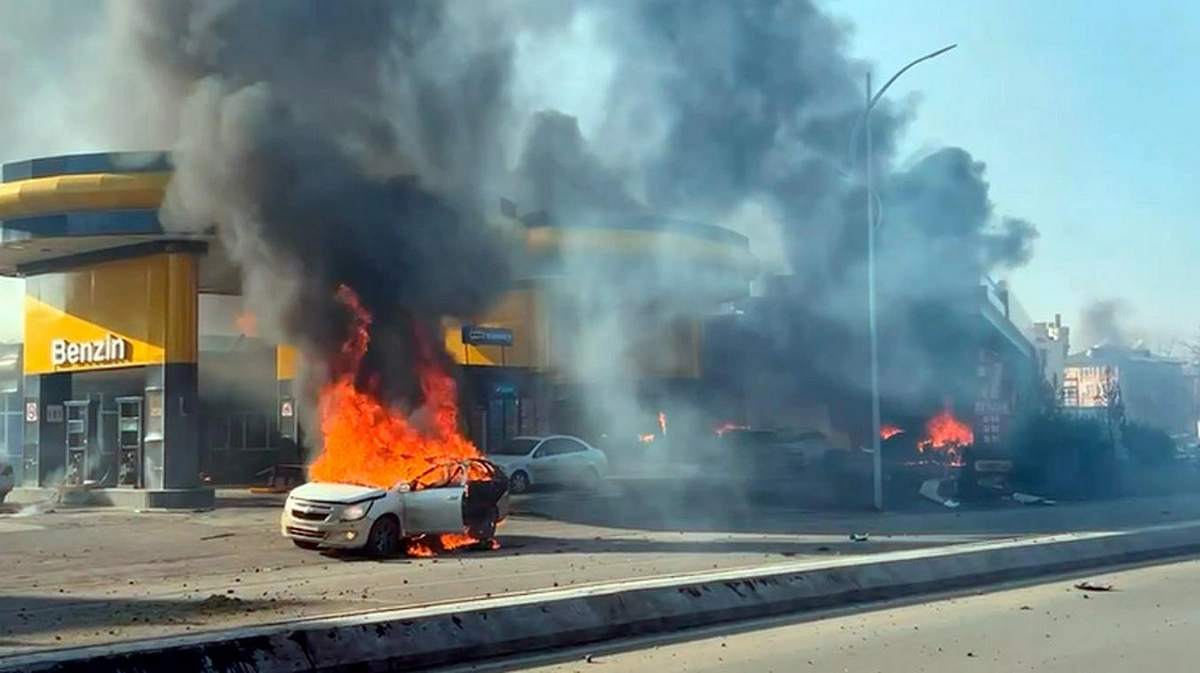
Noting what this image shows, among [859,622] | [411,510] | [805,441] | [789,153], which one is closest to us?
[859,622]

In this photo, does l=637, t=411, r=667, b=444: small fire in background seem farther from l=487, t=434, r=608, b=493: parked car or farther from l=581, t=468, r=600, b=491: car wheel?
l=581, t=468, r=600, b=491: car wheel

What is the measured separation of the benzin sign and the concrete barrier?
54.7 ft

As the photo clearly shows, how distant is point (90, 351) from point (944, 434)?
22.1 m

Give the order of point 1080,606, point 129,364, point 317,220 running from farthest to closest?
point 129,364 → point 317,220 → point 1080,606

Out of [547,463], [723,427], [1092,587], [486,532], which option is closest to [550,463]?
[547,463]

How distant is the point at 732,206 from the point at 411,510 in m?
14.6

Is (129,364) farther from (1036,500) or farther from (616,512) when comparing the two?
(1036,500)

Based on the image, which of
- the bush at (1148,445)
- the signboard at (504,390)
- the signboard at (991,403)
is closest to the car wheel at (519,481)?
the signboard at (504,390)

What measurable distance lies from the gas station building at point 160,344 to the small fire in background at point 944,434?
256 inches

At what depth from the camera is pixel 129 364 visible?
23688 millimetres

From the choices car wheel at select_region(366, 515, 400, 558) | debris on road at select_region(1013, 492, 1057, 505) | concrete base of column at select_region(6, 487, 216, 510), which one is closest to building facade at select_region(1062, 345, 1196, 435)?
debris on road at select_region(1013, 492, 1057, 505)

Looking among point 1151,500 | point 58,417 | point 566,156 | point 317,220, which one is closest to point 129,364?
point 58,417

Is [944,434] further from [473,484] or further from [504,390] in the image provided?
[473,484]

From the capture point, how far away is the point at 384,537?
14.5 meters
